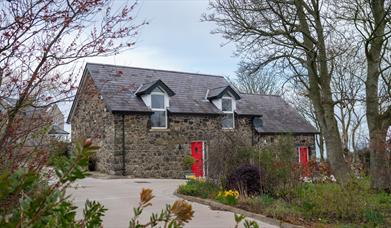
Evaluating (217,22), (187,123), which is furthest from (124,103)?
(217,22)

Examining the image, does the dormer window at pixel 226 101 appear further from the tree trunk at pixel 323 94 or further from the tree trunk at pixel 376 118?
the tree trunk at pixel 376 118

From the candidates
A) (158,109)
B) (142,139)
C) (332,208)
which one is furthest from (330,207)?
(158,109)

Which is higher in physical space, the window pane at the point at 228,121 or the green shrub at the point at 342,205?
the window pane at the point at 228,121

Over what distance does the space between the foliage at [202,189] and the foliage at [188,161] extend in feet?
27.0

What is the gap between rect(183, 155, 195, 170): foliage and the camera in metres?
21.5

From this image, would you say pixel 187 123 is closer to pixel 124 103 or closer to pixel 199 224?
pixel 124 103

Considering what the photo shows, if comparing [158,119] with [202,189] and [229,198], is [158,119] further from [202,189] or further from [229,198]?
[229,198]

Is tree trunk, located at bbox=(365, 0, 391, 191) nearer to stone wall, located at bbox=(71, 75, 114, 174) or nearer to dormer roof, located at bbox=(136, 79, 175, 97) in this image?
dormer roof, located at bbox=(136, 79, 175, 97)

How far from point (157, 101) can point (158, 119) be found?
37.8 inches

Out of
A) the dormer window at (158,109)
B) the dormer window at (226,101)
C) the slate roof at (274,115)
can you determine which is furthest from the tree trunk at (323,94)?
the slate roof at (274,115)

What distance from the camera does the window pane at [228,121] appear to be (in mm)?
24031

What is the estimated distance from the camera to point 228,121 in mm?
24203

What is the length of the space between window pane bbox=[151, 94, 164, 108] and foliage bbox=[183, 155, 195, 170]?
3.07 meters

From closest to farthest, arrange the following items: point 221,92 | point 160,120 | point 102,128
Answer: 1. point 102,128
2. point 160,120
3. point 221,92
